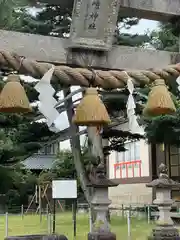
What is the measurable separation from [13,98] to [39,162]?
29863mm

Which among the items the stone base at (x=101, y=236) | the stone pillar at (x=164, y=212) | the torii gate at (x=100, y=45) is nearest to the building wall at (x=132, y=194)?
the stone pillar at (x=164, y=212)

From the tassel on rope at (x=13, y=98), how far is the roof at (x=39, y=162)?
26755 millimetres

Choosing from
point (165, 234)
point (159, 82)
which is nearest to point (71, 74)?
point (159, 82)

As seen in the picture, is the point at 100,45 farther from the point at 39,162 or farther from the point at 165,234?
the point at 39,162

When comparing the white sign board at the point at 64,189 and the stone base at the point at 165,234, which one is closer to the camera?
the stone base at the point at 165,234

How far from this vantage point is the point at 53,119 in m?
3.29

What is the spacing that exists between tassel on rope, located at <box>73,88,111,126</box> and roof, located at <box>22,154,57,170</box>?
26.7 metres

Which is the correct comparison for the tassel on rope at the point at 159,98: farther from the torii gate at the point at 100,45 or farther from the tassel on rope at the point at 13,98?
the tassel on rope at the point at 13,98

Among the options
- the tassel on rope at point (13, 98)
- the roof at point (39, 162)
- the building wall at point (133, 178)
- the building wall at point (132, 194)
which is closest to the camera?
the tassel on rope at point (13, 98)

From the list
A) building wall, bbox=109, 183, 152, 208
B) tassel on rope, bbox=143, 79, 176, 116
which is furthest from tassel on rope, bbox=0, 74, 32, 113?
building wall, bbox=109, 183, 152, 208

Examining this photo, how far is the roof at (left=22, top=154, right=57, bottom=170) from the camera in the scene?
101ft

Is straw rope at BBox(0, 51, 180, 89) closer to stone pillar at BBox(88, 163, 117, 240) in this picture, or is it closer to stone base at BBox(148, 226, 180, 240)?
stone pillar at BBox(88, 163, 117, 240)

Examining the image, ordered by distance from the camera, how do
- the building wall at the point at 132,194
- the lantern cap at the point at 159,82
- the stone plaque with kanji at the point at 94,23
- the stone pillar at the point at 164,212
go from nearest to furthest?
1. the lantern cap at the point at 159,82
2. the stone plaque with kanji at the point at 94,23
3. the stone pillar at the point at 164,212
4. the building wall at the point at 132,194

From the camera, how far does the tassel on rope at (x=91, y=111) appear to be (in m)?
3.21
